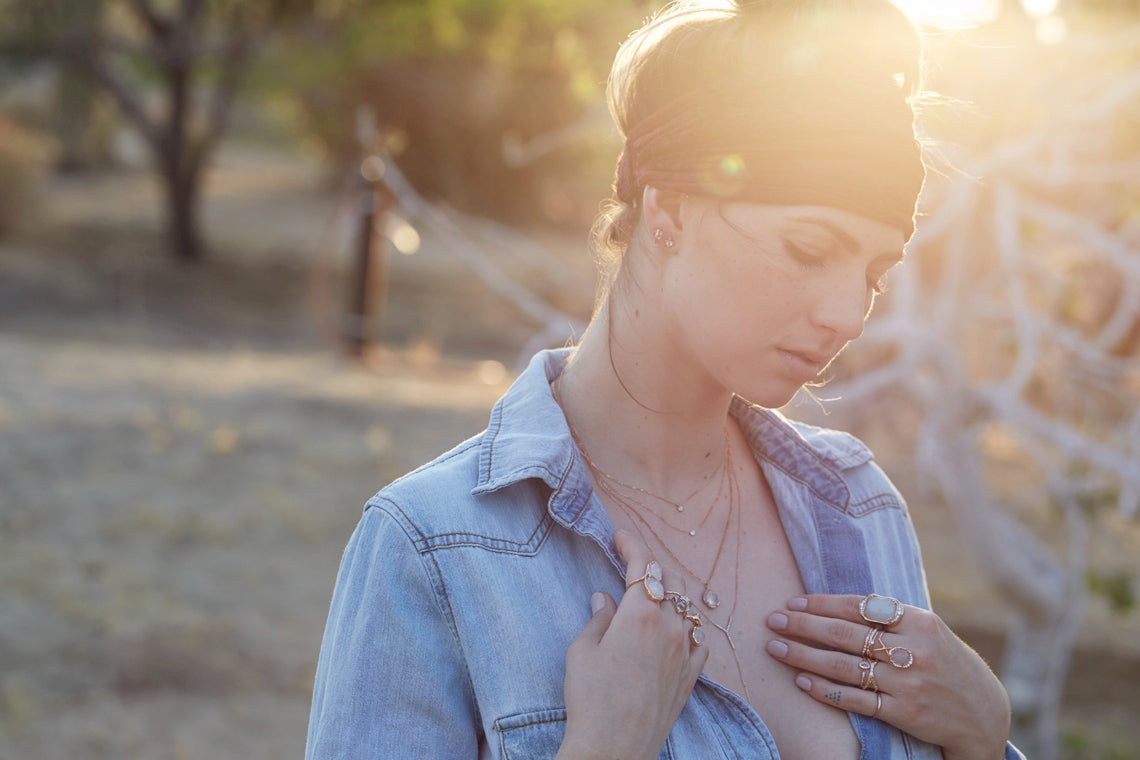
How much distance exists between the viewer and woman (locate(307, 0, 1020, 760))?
119 cm

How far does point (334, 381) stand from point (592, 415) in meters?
6.18

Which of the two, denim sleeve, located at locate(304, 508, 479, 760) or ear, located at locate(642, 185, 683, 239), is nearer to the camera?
denim sleeve, located at locate(304, 508, 479, 760)

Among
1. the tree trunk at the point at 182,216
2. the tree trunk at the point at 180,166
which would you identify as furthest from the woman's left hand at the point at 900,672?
the tree trunk at the point at 182,216

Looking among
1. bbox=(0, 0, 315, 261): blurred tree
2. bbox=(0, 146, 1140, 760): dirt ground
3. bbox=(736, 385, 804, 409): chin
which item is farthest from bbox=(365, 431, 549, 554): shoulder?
bbox=(0, 0, 315, 261): blurred tree

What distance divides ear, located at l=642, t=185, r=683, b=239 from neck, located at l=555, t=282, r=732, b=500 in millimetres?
118

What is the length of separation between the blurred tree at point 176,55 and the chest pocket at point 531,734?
14.0 meters

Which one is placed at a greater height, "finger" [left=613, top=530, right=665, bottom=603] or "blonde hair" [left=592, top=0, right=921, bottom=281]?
"blonde hair" [left=592, top=0, right=921, bottom=281]

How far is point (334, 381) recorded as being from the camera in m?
7.41

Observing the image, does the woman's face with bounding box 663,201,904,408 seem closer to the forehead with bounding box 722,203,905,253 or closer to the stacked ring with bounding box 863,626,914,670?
the forehead with bounding box 722,203,905,253

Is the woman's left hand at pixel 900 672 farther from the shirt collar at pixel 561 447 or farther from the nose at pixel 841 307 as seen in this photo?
the nose at pixel 841 307

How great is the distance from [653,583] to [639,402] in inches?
11.4

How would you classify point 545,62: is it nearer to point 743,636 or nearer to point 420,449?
point 420,449

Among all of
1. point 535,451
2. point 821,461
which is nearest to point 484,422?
point 821,461

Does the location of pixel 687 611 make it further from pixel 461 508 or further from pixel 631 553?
pixel 461 508
